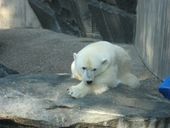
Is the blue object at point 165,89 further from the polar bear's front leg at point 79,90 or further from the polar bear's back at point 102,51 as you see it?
the polar bear's front leg at point 79,90

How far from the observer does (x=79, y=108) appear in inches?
168

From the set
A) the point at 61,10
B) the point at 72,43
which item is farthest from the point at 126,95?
the point at 61,10

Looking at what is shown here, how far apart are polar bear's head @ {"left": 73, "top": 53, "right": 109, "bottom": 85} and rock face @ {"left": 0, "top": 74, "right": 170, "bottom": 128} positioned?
219 millimetres

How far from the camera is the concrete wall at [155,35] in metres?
6.61

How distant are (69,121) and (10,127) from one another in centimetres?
65

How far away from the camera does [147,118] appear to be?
13.4 ft

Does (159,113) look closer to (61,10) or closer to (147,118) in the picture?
(147,118)

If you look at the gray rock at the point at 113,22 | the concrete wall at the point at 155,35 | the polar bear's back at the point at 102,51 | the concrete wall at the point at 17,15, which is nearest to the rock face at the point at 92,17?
the gray rock at the point at 113,22

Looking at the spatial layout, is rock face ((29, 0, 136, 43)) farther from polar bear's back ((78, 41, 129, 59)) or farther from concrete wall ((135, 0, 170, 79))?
polar bear's back ((78, 41, 129, 59))

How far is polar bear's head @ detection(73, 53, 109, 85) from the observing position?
434cm

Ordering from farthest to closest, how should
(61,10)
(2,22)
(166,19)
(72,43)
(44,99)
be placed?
1. (2,22)
2. (61,10)
3. (72,43)
4. (166,19)
5. (44,99)

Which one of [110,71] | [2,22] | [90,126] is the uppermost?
[110,71]

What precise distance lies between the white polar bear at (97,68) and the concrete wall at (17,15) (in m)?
7.77

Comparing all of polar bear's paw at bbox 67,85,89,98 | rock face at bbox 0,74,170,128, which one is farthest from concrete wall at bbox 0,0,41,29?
polar bear's paw at bbox 67,85,89,98
